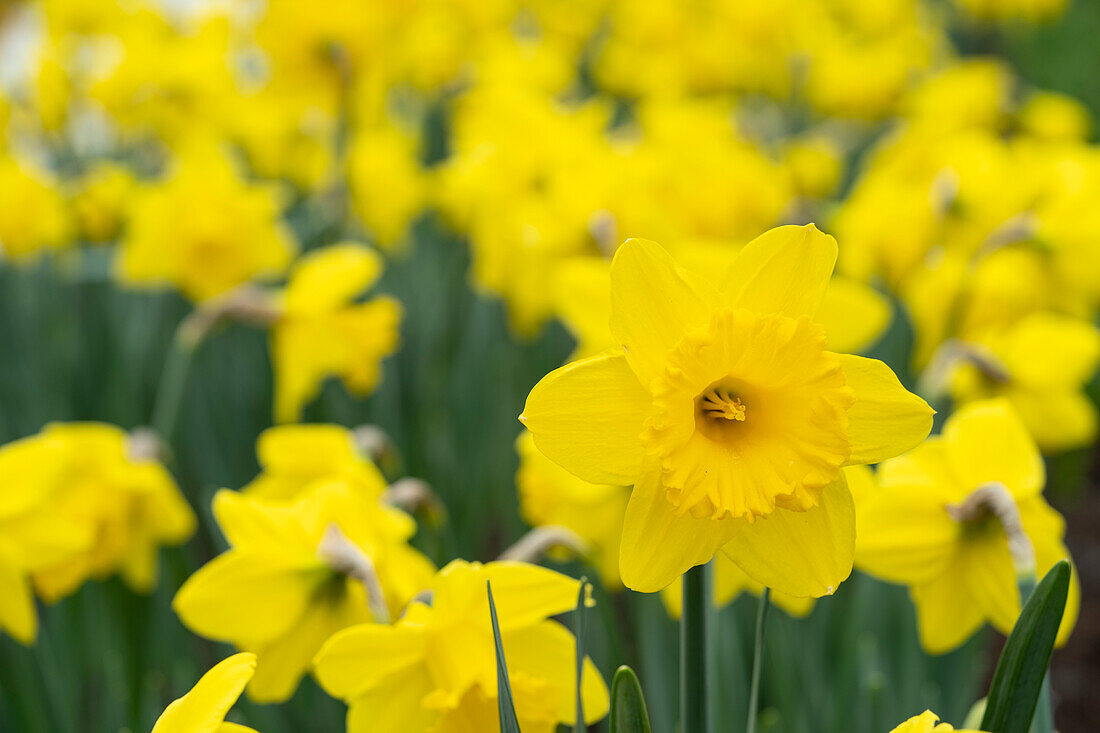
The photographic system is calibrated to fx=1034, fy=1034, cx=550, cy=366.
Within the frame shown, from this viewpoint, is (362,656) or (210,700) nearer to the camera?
(210,700)

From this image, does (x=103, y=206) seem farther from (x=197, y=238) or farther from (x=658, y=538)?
(x=658, y=538)

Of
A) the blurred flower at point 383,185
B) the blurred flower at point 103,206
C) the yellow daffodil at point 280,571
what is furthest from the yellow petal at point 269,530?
the blurred flower at point 103,206

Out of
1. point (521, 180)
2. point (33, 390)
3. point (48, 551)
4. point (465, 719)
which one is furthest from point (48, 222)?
point (465, 719)

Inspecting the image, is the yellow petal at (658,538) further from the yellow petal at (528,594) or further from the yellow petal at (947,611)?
the yellow petal at (947,611)

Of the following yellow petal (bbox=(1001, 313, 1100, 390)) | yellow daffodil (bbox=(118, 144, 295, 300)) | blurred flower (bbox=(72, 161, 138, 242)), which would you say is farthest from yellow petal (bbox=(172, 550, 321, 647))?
blurred flower (bbox=(72, 161, 138, 242))

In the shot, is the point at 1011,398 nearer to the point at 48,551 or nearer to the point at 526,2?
the point at 48,551

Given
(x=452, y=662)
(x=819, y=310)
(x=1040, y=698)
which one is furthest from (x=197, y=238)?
(x=1040, y=698)
